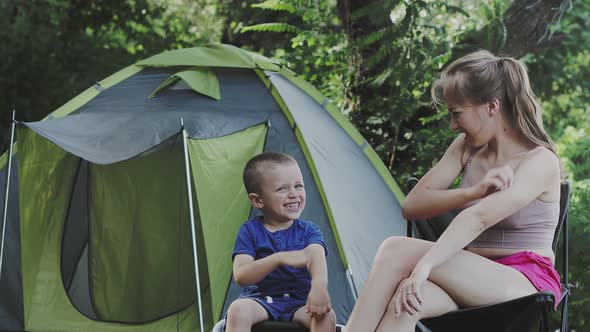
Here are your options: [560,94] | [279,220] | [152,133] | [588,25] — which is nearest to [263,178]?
[279,220]

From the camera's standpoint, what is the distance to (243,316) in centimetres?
250

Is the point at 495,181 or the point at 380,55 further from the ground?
the point at 380,55

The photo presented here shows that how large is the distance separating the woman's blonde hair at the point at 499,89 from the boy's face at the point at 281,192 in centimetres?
51

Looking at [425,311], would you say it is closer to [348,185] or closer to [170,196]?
[348,185]

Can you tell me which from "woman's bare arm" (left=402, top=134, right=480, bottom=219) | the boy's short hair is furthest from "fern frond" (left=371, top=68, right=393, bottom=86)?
the boy's short hair

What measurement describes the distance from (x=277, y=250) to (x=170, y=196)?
6.38 feet

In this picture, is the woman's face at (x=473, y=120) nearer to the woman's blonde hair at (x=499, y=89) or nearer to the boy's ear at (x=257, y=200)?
the woman's blonde hair at (x=499, y=89)

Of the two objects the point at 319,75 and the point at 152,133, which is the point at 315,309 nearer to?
the point at 152,133

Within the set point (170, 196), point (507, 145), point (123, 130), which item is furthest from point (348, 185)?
point (507, 145)

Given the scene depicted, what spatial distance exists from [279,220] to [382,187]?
1896 mm

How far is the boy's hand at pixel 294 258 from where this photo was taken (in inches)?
100.0

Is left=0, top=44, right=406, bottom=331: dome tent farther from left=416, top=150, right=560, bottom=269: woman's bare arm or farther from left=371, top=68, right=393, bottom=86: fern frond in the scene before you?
left=416, top=150, right=560, bottom=269: woman's bare arm

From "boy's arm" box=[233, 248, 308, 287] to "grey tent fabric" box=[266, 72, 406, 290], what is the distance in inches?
60.8

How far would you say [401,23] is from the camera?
5.00 m
